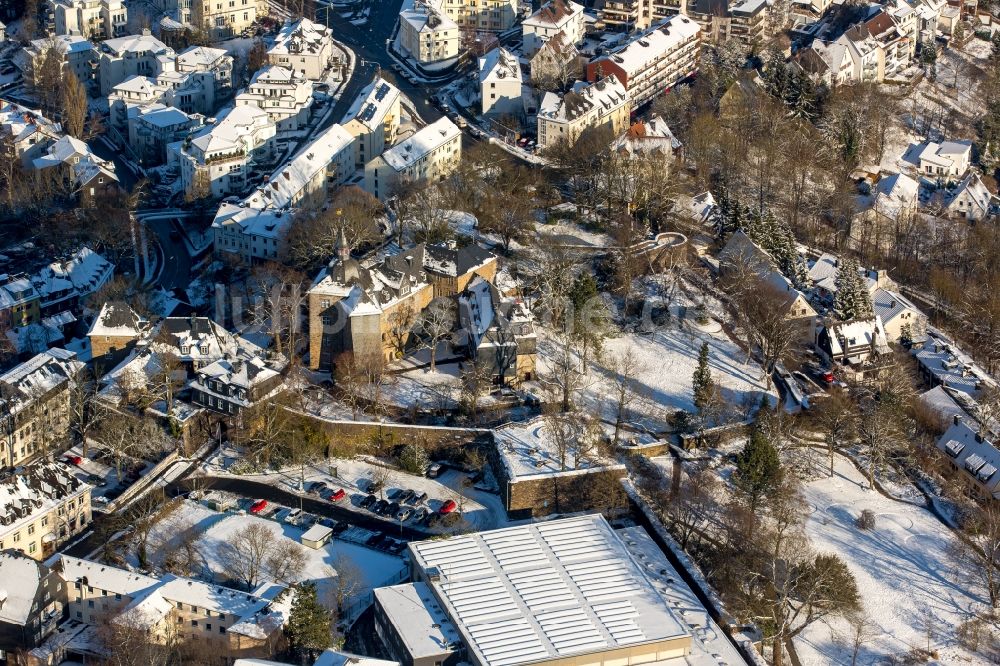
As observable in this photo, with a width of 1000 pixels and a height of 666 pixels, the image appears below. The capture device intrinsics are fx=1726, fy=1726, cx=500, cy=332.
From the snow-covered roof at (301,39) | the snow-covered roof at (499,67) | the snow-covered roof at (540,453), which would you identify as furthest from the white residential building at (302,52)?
the snow-covered roof at (540,453)

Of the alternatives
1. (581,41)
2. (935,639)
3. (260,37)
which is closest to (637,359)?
(935,639)

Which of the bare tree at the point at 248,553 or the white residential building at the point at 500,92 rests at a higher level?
the white residential building at the point at 500,92

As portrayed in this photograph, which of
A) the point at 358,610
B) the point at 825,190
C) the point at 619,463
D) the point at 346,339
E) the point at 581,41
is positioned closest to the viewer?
the point at 358,610

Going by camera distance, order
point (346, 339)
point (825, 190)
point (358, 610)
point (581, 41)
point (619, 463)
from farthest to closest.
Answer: point (581, 41), point (825, 190), point (346, 339), point (619, 463), point (358, 610)

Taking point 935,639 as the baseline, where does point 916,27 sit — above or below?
above

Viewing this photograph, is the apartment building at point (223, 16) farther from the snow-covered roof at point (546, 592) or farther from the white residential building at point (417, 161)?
the snow-covered roof at point (546, 592)

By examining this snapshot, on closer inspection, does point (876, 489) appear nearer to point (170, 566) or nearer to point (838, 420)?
point (838, 420)
